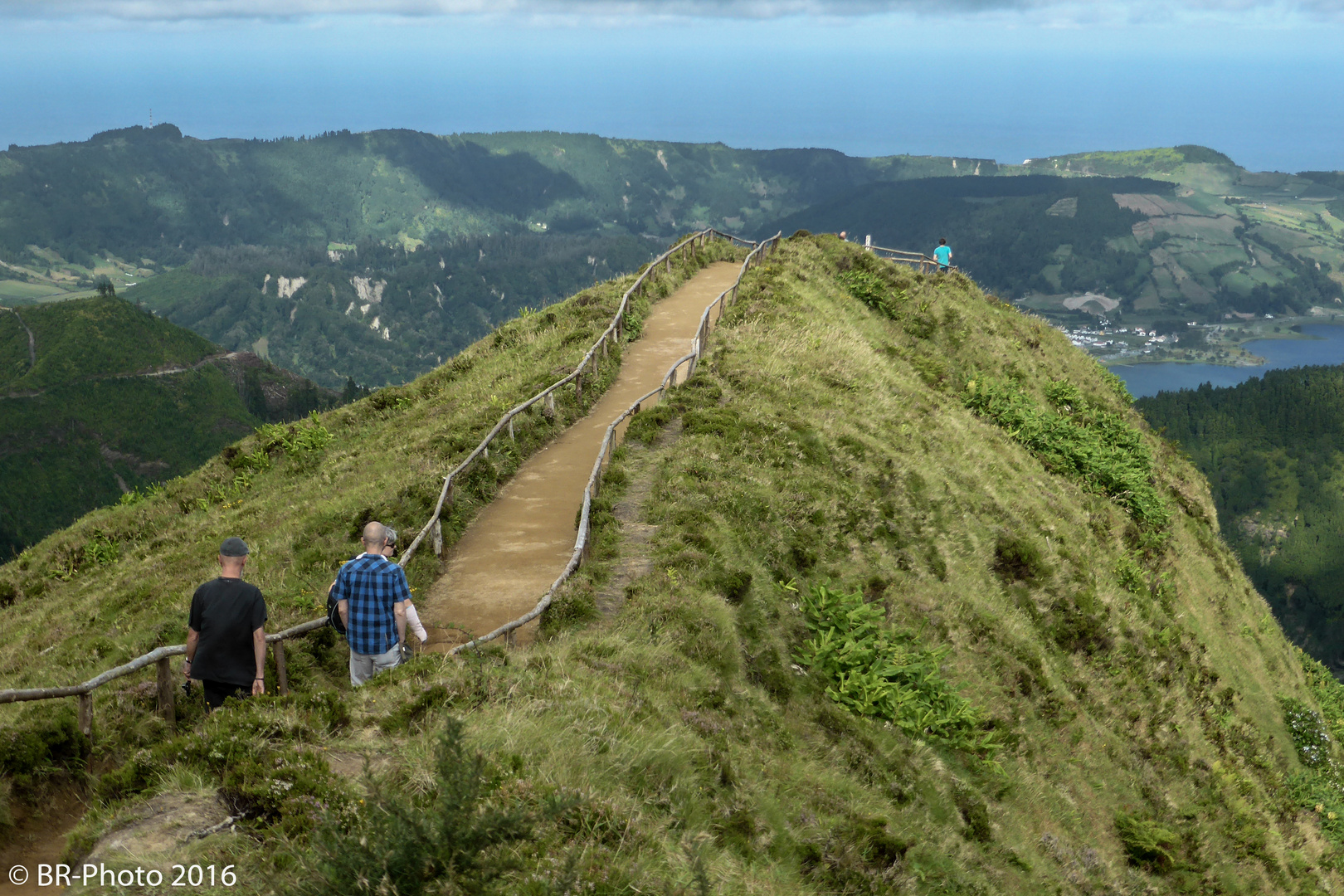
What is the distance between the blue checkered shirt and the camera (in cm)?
961

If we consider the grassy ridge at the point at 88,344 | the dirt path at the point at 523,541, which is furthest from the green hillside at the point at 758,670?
the grassy ridge at the point at 88,344

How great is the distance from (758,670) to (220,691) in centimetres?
626

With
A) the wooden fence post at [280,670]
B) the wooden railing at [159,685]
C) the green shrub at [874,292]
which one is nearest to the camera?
the wooden railing at [159,685]

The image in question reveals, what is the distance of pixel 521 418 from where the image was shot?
1984cm

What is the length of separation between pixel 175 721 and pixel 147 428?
169 metres

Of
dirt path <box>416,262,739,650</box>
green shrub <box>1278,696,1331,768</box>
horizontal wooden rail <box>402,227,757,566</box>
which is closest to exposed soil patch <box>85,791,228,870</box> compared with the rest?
dirt path <box>416,262,739,650</box>

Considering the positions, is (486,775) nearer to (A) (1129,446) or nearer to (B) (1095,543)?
(B) (1095,543)

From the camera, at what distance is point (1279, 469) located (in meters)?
182

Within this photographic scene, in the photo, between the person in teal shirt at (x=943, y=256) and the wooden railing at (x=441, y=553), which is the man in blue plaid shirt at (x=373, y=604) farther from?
the person in teal shirt at (x=943, y=256)

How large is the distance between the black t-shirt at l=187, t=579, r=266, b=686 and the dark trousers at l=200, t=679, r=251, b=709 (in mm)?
67

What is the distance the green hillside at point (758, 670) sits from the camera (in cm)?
703

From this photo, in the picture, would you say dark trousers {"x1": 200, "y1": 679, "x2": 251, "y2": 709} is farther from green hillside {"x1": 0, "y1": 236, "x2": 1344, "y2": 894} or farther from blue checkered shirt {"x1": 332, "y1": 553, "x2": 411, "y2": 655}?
blue checkered shirt {"x1": 332, "y1": 553, "x2": 411, "y2": 655}

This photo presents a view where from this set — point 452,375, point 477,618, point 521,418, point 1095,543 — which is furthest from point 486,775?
point 452,375

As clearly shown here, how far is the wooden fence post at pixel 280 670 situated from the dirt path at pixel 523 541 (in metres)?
1.89
